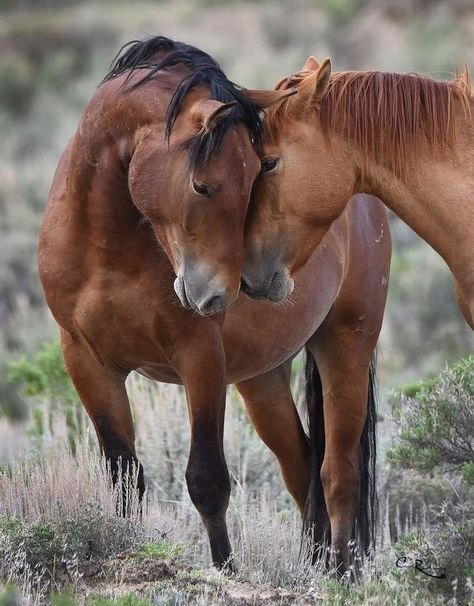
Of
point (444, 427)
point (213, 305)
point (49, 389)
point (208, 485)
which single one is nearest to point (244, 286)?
point (213, 305)

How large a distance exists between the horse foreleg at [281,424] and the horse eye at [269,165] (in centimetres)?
207

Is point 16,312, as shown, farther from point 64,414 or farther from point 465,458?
point 465,458

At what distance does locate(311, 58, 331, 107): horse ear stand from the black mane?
0.22 m

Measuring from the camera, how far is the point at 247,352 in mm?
5629

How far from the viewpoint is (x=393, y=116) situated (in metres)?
4.67

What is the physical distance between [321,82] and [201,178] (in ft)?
1.91

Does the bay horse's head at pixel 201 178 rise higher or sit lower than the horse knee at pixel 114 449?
higher

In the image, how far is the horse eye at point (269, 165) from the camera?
4.63m

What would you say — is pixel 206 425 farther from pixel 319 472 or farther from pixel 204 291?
pixel 319 472

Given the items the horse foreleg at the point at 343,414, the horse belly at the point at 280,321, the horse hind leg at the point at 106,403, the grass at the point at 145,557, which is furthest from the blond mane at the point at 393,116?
the horse foreleg at the point at 343,414

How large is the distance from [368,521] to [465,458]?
0.77 m

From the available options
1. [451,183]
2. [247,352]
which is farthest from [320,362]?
[451,183]

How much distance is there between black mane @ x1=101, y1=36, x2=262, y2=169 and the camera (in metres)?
4.43

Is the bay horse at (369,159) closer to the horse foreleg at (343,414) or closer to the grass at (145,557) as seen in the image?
the grass at (145,557)
